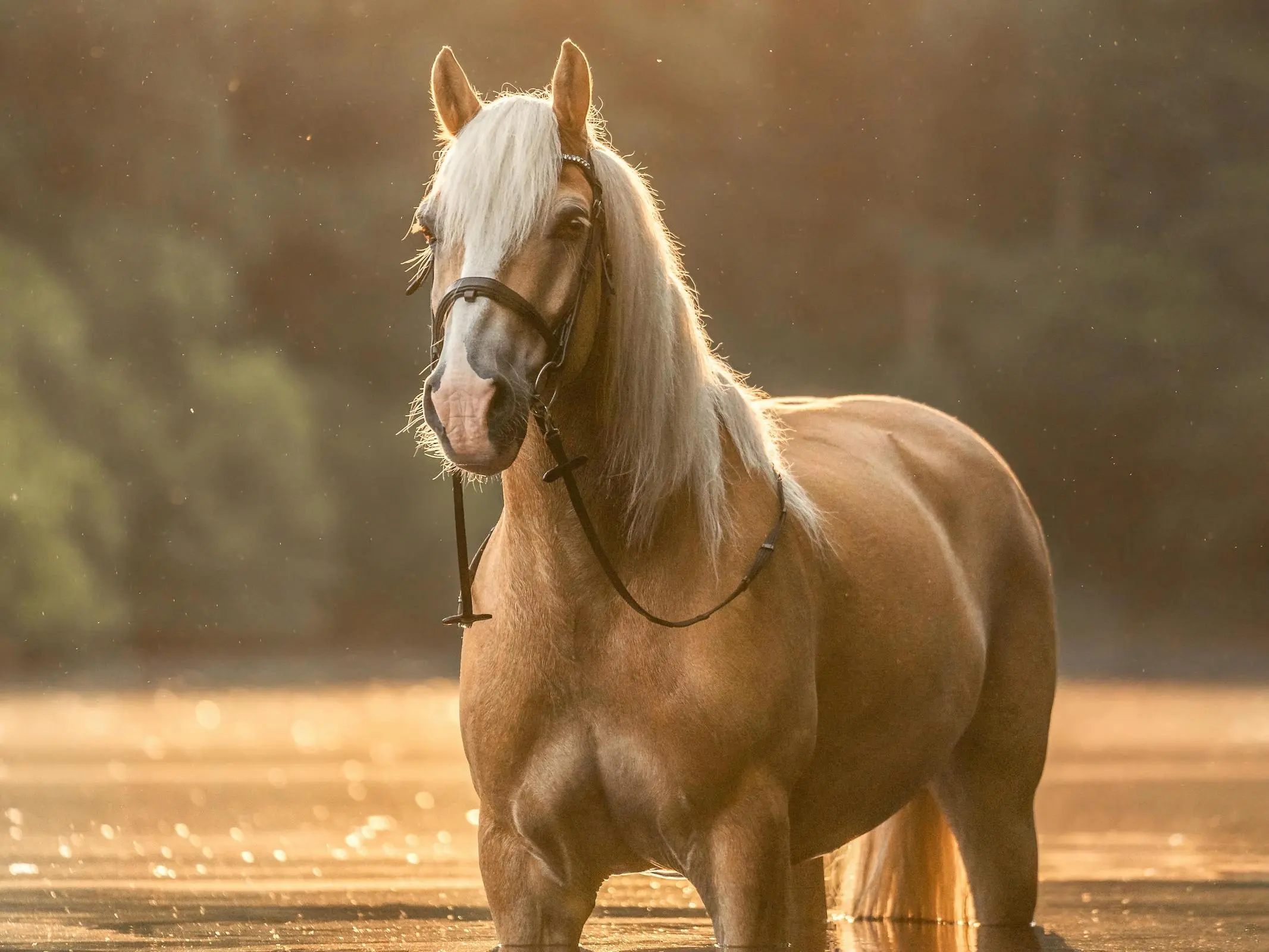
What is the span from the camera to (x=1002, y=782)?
18.6ft

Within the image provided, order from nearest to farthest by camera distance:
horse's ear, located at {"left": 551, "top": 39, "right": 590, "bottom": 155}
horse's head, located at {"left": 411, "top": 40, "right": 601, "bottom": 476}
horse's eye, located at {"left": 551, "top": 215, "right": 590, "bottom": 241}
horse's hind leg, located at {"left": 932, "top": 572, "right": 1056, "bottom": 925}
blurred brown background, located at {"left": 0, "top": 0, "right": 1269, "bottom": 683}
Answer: horse's head, located at {"left": 411, "top": 40, "right": 601, "bottom": 476}
horse's eye, located at {"left": 551, "top": 215, "right": 590, "bottom": 241}
horse's ear, located at {"left": 551, "top": 39, "right": 590, "bottom": 155}
horse's hind leg, located at {"left": 932, "top": 572, "right": 1056, "bottom": 925}
blurred brown background, located at {"left": 0, "top": 0, "right": 1269, "bottom": 683}

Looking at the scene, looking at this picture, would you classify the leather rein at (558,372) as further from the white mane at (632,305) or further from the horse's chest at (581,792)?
the horse's chest at (581,792)

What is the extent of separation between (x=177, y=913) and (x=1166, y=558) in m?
29.0

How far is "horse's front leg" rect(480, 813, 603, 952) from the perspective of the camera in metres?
4.25

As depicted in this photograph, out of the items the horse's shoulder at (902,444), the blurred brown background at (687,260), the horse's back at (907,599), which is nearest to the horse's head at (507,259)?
the horse's back at (907,599)

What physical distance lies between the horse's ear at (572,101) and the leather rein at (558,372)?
0.04m

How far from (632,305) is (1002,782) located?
2.18 m

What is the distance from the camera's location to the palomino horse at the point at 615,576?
3.86 metres

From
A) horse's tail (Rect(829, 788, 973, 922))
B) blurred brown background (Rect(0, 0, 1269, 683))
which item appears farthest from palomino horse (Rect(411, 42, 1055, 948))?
blurred brown background (Rect(0, 0, 1269, 683))

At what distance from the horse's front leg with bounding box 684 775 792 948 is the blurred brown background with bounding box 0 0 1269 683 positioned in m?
25.5

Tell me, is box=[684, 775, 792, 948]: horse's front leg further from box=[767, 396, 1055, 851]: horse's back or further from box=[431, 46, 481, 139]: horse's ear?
box=[431, 46, 481, 139]: horse's ear

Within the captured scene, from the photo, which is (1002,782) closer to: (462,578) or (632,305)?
(462,578)

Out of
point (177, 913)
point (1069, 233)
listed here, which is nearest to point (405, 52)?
point (1069, 233)

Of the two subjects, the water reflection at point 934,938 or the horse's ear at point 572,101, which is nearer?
the horse's ear at point 572,101
